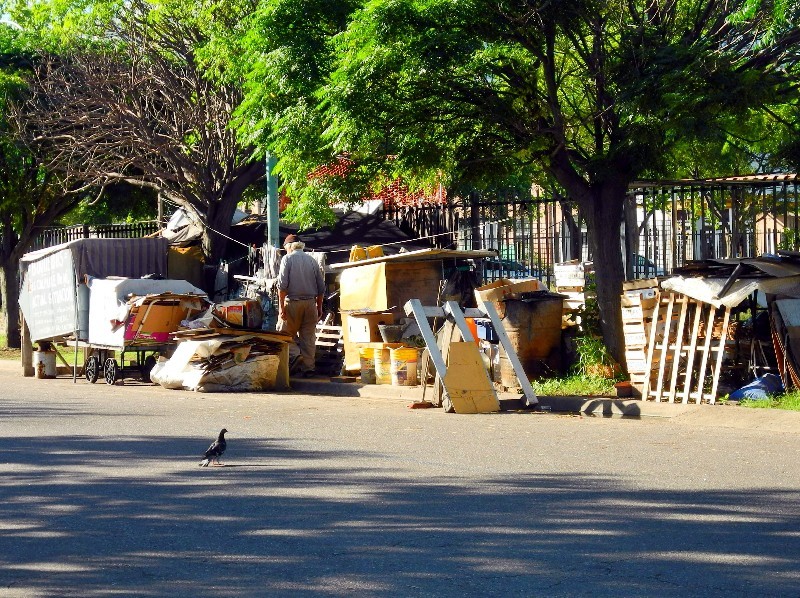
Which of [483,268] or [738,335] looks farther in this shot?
[483,268]

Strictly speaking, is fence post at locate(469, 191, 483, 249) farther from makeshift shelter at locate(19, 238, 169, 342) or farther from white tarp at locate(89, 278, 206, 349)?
makeshift shelter at locate(19, 238, 169, 342)

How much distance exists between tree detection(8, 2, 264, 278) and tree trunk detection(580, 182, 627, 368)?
8.89m

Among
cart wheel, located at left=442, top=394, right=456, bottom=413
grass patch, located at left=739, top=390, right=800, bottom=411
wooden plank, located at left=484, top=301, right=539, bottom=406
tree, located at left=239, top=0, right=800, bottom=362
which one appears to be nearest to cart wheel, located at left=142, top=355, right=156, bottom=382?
tree, located at left=239, top=0, right=800, bottom=362

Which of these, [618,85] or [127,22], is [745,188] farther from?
[127,22]

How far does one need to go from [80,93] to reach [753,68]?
14.5 m

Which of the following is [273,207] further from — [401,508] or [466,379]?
[401,508]

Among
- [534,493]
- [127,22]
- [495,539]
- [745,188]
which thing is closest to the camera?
[495,539]

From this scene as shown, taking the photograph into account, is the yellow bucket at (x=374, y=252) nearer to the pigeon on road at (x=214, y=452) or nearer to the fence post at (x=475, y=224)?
the fence post at (x=475, y=224)

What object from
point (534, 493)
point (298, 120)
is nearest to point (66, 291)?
point (298, 120)

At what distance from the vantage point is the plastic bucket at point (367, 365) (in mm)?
15664

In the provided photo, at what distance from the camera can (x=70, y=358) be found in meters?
22.3

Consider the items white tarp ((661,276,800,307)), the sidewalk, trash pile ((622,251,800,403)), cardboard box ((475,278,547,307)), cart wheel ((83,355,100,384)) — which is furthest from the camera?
cart wheel ((83,355,100,384))

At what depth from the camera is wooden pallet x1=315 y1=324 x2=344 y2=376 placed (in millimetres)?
17078

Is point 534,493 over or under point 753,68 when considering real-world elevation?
under
